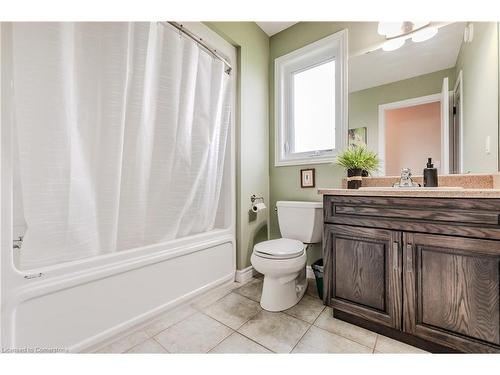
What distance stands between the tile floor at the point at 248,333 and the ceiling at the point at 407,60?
1.78 m

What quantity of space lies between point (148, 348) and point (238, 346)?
471 millimetres

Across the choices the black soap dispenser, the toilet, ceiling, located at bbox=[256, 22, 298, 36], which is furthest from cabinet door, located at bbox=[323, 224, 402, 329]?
ceiling, located at bbox=[256, 22, 298, 36]

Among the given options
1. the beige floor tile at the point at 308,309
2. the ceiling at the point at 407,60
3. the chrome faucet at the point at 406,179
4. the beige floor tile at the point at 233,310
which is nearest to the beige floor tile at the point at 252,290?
the beige floor tile at the point at 233,310

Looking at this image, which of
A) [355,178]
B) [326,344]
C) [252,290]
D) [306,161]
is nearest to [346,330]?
[326,344]

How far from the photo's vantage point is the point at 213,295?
1.71m

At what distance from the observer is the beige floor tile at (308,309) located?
1.42m

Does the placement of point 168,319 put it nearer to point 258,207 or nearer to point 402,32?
point 258,207

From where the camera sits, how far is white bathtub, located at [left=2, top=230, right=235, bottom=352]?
2.93ft

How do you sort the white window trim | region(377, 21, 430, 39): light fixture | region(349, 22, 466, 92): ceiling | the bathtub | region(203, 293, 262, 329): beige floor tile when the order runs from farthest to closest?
1. the white window trim
2. region(377, 21, 430, 39): light fixture
3. region(349, 22, 466, 92): ceiling
4. region(203, 293, 262, 329): beige floor tile
5. the bathtub

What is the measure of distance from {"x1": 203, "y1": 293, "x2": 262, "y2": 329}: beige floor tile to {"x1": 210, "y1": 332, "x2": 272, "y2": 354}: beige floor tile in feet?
0.38

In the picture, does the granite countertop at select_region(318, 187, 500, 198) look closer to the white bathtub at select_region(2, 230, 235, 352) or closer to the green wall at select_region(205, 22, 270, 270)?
the green wall at select_region(205, 22, 270, 270)

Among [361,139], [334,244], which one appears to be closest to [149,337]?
[334,244]

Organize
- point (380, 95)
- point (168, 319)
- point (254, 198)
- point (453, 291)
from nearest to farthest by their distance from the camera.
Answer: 1. point (453, 291)
2. point (168, 319)
3. point (380, 95)
4. point (254, 198)
